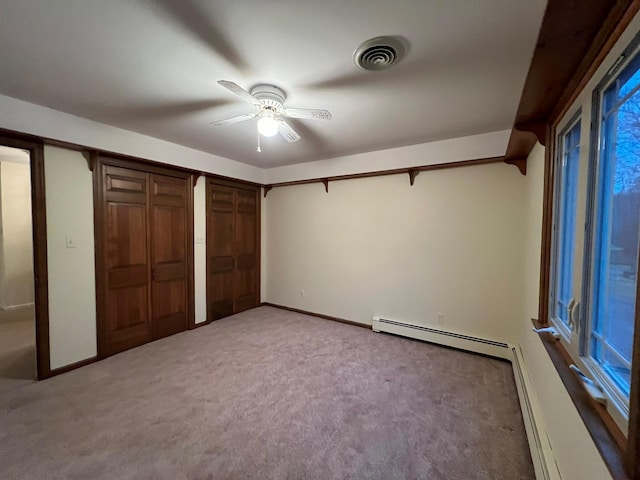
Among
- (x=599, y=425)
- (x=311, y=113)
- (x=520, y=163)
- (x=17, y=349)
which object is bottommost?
(x=17, y=349)

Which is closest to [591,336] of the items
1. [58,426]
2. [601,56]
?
[601,56]

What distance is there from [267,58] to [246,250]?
10.7 ft

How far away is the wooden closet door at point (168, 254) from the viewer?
3.24 meters

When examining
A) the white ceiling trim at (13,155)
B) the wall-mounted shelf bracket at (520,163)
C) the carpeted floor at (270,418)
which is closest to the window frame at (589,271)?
the carpeted floor at (270,418)

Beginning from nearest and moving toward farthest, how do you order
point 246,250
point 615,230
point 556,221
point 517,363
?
point 615,230, point 556,221, point 517,363, point 246,250

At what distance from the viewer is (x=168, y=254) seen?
3.38 m

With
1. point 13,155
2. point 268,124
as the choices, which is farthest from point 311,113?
point 13,155

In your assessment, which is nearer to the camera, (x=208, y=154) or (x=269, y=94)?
(x=269, y=94)

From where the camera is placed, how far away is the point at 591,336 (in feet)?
3.85

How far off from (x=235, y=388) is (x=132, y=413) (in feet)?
2.37

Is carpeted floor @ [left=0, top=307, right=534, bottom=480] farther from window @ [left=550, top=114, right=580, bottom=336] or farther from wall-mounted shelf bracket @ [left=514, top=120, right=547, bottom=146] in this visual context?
wall-mounted shelf bracket @ [left=514, top=120, right=547, bottom=146]

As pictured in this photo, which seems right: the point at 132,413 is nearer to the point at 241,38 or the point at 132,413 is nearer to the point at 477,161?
the point at 241,38

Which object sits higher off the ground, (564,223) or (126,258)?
(564,223)

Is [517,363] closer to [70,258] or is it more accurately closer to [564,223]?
[564,223]
